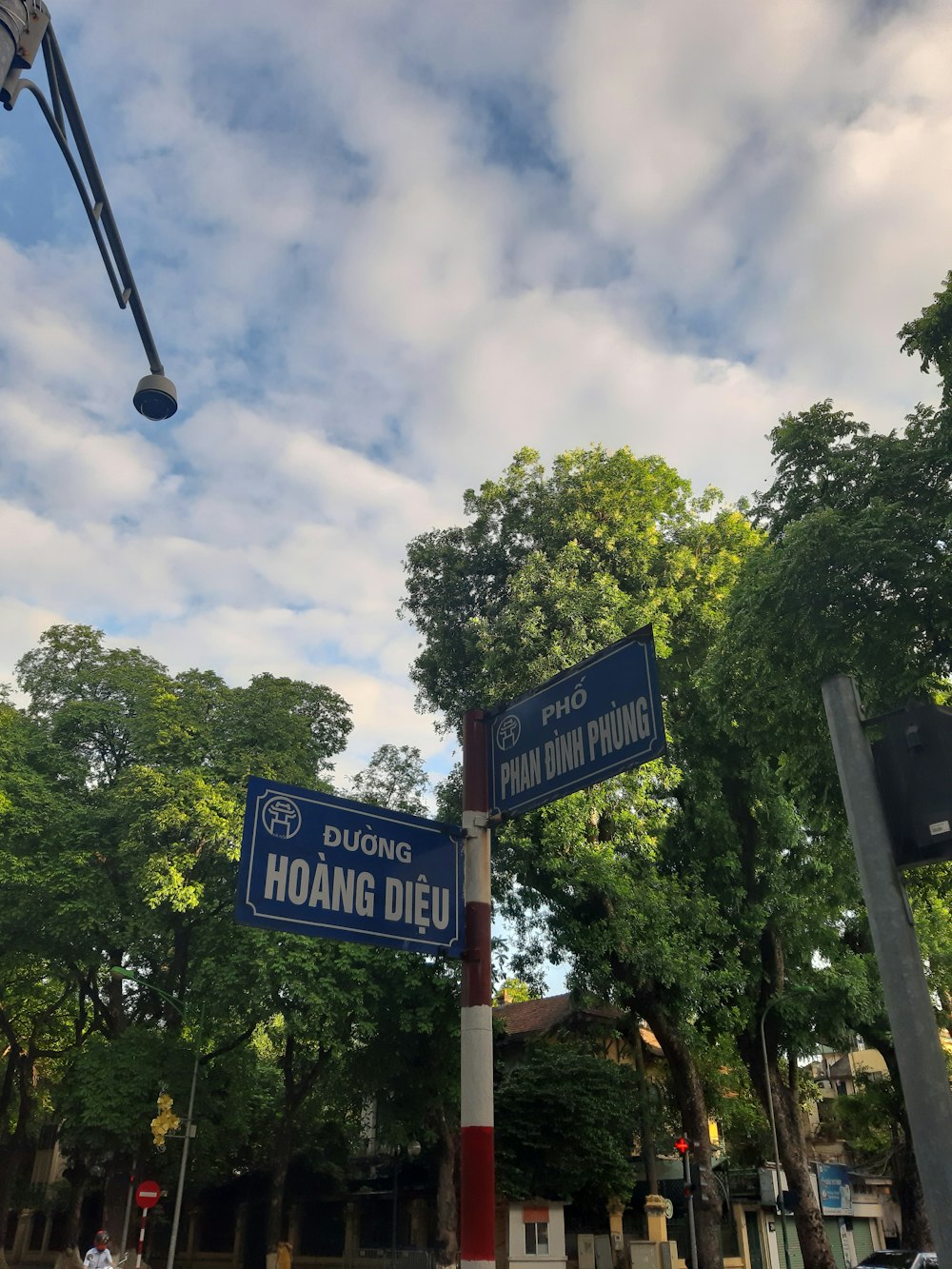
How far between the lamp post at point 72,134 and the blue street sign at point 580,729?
3085 mm

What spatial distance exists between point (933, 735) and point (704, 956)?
19153 mm

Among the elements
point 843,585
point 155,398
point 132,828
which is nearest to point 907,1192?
point 843,585

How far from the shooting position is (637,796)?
2023cm

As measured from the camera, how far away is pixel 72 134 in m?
4.78

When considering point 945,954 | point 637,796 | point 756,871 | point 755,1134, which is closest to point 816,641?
point 637,796

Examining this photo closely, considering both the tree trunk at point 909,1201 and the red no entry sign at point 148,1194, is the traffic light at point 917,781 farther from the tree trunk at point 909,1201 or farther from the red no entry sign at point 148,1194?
the tree trunk at point 909,1201

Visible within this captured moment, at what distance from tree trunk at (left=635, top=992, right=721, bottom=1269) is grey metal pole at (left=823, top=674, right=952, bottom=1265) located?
20.7 meters

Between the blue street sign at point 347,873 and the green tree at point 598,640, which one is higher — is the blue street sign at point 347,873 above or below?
below

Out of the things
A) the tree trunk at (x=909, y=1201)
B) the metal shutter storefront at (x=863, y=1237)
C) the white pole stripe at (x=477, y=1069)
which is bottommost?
the metal shutter storefront at (x=863, y=1237)

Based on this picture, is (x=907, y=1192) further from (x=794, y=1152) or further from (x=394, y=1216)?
(x=394, y=1216)

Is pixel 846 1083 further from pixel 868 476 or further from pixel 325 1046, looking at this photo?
pixel 868 476

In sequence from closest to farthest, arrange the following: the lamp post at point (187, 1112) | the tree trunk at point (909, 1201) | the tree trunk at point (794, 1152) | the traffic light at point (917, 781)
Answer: the traffic light at point (917, 781) < the lamp post at point (187, 1112) < the tree trunk at point (794, 1152) < the tree trunk at point (909, 1201)

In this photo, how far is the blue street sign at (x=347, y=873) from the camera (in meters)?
4.12

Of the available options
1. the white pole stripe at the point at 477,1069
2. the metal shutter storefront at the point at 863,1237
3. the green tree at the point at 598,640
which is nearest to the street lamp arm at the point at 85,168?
the white pole stripe at the point at 477,1069
